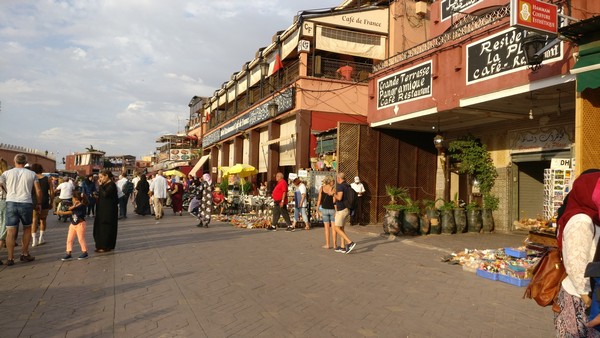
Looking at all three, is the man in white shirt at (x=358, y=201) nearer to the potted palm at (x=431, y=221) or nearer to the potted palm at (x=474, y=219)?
the potted palm at (x=431, y=221)

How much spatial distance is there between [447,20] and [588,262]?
12.4 metres

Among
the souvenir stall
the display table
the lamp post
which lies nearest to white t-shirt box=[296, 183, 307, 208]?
the lamp post

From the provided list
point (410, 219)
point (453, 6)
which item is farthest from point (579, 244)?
point (453, 6)

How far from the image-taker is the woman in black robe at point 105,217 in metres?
A: 8.85

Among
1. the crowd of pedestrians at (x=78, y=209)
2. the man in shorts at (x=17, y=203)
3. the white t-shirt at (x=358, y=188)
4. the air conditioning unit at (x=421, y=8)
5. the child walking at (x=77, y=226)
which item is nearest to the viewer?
the man in shorts at (x=17, y=203)

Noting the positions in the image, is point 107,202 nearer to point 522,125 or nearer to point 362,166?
point 362,166

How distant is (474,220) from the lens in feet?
42.1

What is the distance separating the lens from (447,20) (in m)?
13.7

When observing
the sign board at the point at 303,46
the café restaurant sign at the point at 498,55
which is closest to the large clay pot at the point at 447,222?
the café restaurant sign at the point at 498,55

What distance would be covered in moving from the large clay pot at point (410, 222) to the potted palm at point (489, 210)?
7.52 ft

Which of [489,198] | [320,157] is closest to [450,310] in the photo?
[489,198]

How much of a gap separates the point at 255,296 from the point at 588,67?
19.1ft

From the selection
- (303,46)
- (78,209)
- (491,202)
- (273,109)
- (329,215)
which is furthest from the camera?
(273,109)

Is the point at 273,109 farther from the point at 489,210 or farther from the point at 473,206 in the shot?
the point at 489,210
